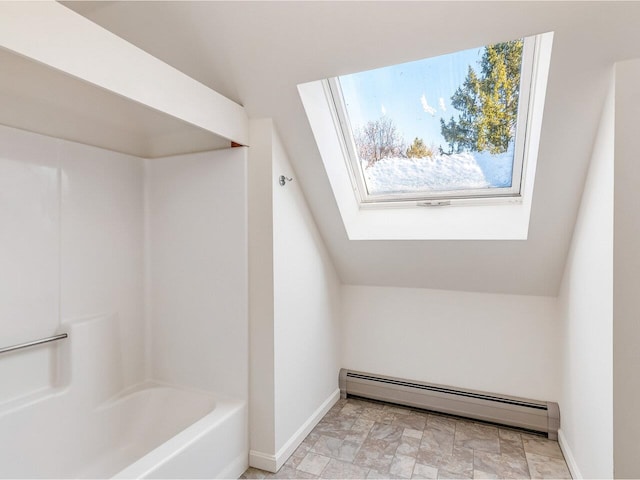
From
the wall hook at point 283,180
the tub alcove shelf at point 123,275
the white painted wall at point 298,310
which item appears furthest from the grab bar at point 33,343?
the wall hook at point 283,180

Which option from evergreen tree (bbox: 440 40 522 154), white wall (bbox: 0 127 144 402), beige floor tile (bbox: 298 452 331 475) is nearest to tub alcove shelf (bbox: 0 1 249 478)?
white wall (bbox: 0 127 144 402)

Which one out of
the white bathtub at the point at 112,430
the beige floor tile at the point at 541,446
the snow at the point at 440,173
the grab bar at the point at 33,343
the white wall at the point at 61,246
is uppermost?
the snow at the point at 440,173

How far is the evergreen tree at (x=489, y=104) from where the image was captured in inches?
67.5

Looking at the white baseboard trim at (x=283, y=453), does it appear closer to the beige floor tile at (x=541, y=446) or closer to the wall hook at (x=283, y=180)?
the beige floor tile at (x=541, y=446)

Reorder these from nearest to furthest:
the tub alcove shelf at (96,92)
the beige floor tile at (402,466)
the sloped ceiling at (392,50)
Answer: the tub alcove shelf at (96,92) < the sloped ceiling at (392,50) < the beige floor tile at (402,466)

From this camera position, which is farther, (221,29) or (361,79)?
(361,79)

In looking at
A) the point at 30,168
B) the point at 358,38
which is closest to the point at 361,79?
the point at 358,38

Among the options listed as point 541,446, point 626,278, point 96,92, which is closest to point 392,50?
point 626,278

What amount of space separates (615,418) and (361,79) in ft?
6.07

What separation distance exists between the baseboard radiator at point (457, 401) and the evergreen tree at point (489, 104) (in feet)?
5.19

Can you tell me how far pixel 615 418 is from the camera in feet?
4.33

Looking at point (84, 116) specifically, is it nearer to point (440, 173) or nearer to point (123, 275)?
point (123, 275)

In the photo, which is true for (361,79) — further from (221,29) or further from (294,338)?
(294,338)

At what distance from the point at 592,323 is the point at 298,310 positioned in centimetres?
144
